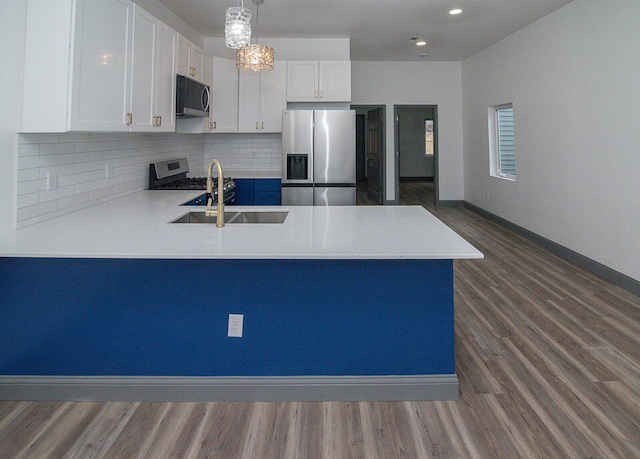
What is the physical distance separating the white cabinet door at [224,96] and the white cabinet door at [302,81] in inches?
27.3

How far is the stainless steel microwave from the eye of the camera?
3.69 meters

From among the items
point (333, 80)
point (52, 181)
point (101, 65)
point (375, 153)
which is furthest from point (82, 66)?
point (375, 153)

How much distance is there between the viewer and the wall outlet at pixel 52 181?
97.0 inches

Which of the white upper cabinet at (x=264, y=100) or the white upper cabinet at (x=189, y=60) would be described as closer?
the white upper cabinet at (x=189, y=60)

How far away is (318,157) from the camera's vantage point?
16.0 ft

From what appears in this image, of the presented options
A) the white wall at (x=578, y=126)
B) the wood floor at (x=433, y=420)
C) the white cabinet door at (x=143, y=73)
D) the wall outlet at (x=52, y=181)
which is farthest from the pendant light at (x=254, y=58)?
the white wall at (x=578, y=126)

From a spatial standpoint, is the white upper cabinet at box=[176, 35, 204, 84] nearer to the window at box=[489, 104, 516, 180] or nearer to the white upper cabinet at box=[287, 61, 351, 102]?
the white upper cabinet at box=[287, 61, 351, 102]

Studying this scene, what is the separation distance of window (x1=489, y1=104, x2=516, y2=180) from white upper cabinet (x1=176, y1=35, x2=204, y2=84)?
14.2 ft

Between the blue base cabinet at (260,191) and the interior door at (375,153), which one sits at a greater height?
the interior door at (375,153)

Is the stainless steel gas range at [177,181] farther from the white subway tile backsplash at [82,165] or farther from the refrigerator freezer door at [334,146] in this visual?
the refrigerator freezer door at [334,146]

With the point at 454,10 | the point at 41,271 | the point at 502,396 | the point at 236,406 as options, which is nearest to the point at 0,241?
the point at 41,271

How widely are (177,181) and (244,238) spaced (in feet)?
8.96

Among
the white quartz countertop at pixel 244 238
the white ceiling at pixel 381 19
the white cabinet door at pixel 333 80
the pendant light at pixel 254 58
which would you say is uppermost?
the white ceiling at pixel 381 19

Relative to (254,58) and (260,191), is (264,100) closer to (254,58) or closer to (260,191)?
(260,191)
